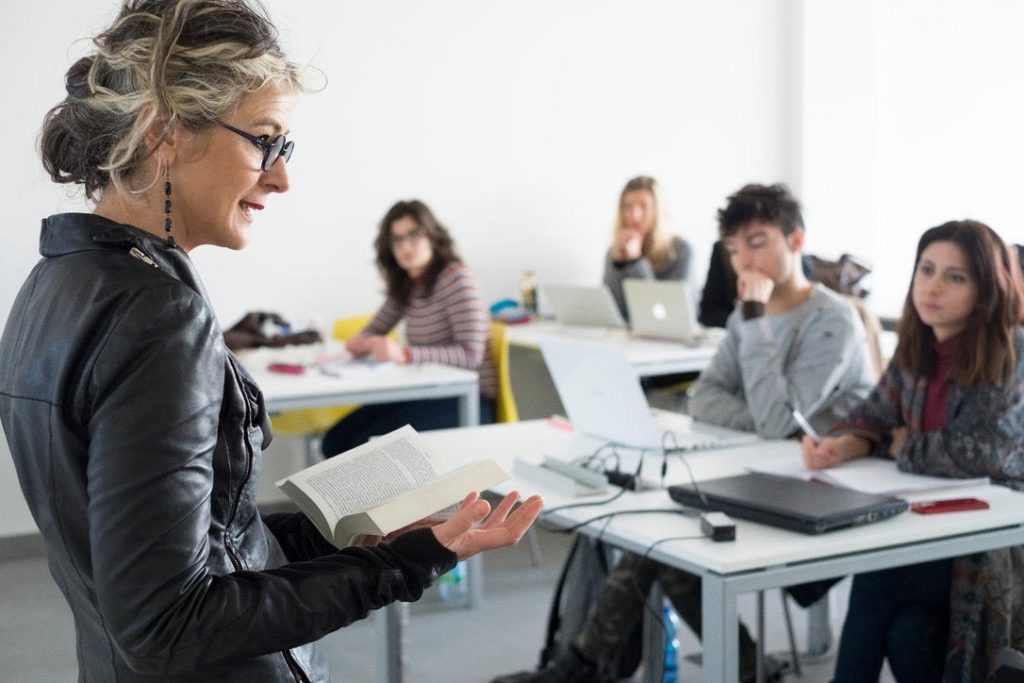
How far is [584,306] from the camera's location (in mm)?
5234

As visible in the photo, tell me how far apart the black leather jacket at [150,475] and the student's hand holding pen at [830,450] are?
1627mm

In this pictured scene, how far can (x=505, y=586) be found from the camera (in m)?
4.07

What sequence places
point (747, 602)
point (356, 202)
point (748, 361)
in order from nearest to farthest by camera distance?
point (748, 361)
point (747, 602)
point (356, 202)

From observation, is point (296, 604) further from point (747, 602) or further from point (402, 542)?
point (747, 602)

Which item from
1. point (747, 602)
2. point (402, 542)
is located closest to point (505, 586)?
point (747, 602)

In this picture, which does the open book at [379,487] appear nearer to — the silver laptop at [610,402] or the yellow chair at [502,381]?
the silver laptop at [610,402]

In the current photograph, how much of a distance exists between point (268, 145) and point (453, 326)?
3.29m

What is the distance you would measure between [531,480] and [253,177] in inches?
61.1

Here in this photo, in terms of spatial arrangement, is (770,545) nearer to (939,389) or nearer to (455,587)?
(939,389)

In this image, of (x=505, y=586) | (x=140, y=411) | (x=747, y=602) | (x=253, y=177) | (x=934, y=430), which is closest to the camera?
(x=140, y=411)

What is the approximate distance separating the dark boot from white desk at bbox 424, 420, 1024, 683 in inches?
21.3

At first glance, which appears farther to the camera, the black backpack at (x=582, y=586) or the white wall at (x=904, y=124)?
the white wall at (x=904, y=124)

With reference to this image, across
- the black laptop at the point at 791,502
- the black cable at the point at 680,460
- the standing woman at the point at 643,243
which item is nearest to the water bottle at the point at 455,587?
the black cable at the point at 680,460

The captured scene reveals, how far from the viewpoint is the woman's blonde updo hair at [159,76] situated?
1060mm
